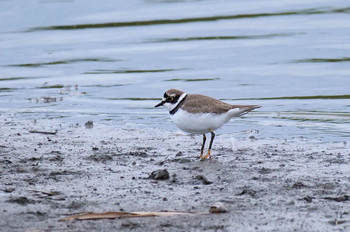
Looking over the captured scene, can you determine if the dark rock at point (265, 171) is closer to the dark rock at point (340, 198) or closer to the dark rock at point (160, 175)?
the dark rock at point (160, 175)

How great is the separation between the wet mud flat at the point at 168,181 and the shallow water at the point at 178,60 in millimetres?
1223

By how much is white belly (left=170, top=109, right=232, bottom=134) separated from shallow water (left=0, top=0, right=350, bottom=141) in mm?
1189

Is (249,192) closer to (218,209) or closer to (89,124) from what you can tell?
(218,209)

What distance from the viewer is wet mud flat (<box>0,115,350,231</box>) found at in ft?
17.8

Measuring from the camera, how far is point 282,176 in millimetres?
6977

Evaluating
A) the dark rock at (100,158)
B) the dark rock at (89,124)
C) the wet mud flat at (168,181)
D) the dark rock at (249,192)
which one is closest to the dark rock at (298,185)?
the wet mud flat at (168,181)

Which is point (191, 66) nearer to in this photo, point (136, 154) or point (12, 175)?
point (136, 154)

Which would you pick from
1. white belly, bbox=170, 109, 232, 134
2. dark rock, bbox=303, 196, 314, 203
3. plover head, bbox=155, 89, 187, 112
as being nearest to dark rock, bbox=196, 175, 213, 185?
dark rock, bbox=303, 196, 314, 203

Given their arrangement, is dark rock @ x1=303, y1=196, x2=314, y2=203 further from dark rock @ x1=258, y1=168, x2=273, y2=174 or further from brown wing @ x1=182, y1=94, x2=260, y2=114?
brown wing @ x1=182, y1=94, x2=260, y2=114

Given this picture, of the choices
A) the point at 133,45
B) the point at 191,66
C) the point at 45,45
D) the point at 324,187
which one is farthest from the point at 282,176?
the point at 45,45

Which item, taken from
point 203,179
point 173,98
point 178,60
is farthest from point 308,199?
point 178,60

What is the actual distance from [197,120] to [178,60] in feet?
23.8

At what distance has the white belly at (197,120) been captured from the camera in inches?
327

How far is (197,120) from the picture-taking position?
8320 mm
